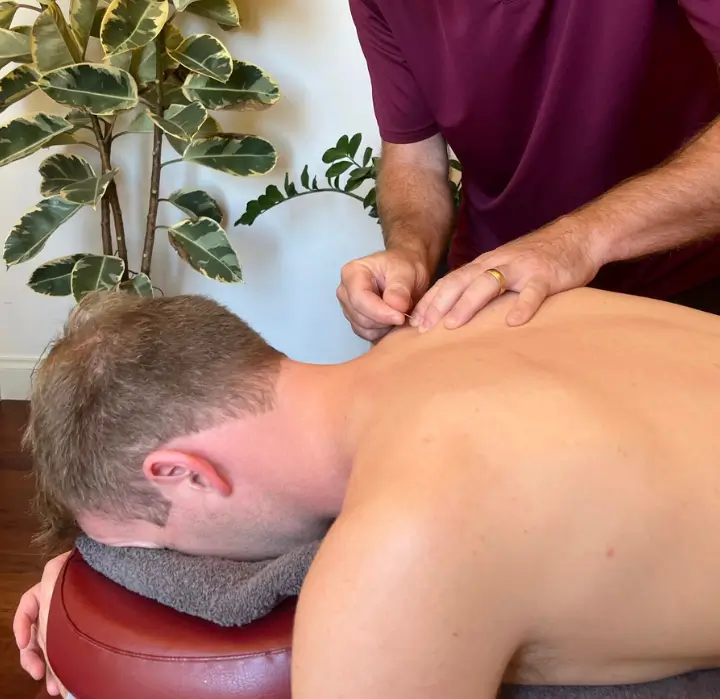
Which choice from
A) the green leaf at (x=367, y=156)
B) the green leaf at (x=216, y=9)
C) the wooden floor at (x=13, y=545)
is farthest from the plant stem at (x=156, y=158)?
the wooden floor at (x=13, y=545)

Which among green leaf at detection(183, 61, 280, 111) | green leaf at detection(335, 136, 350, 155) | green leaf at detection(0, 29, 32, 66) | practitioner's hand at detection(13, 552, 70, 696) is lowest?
practitioner's hand at detection(13, 552, 70, 696)

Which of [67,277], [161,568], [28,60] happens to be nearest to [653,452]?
[161,568]

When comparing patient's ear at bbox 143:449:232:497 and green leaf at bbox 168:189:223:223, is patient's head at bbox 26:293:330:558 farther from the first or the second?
green leaf at bbox 168:189:223:223

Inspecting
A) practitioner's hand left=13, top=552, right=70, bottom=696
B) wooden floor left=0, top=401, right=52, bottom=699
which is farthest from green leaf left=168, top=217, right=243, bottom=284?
practitioner's hand left=13, top=552, right=70, bottom=696

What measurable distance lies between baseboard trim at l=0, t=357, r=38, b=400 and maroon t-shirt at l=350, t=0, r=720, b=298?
65.4 inches

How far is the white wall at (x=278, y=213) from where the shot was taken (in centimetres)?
206

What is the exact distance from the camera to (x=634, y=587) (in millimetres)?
643

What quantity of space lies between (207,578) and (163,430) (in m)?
0.17

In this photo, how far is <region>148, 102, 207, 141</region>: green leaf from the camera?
5.58 ft

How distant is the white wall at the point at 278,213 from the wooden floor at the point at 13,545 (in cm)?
24

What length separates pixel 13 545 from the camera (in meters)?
1.92

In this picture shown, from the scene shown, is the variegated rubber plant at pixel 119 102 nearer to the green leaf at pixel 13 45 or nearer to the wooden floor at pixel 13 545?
the green leaf at pixel 13 45

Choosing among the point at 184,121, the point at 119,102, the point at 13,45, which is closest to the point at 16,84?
the point at 13,45

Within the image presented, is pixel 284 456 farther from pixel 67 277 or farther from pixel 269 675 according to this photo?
pixel 67 277
